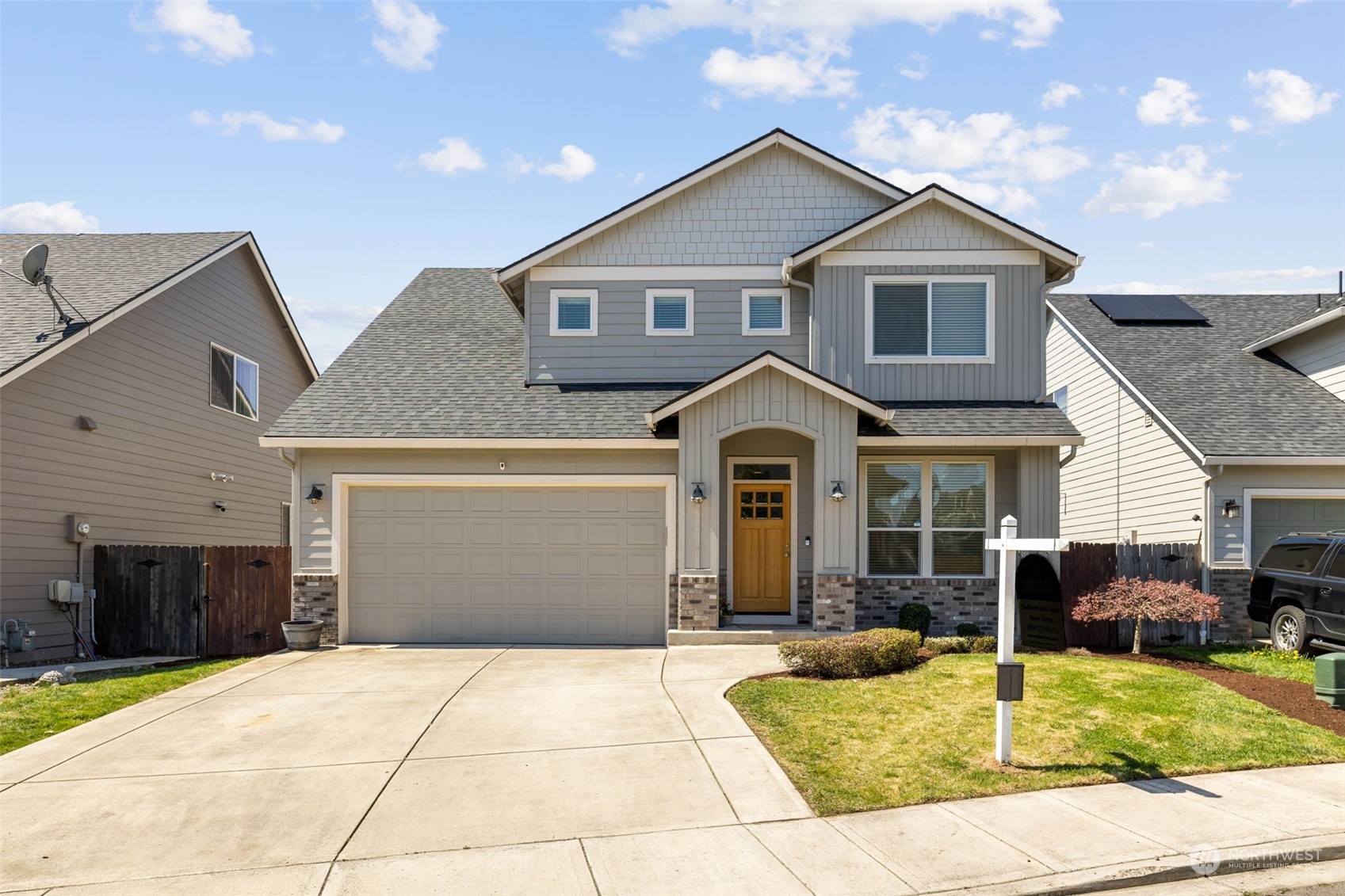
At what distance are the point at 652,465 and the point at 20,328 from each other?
9584 millimetres

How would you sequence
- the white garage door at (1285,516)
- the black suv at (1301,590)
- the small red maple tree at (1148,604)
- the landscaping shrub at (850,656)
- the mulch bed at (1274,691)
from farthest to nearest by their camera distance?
the white garage door at (1285,516) → the black suv at (1301,590) → the small red maple tree at (1148,604) → the landscaping shrub at (850,656) → the mulch bed at (1274,691)

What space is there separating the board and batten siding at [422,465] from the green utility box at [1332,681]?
847cm

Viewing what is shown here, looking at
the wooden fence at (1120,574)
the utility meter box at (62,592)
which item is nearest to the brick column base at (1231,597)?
the wooden fence at (1120,574)

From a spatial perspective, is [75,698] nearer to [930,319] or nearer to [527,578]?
[527,578]

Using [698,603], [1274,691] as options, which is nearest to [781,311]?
[698,603]

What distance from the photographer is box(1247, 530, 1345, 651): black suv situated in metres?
13.2

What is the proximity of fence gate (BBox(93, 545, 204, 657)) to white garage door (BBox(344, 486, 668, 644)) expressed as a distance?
233cm

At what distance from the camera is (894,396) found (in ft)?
52.2

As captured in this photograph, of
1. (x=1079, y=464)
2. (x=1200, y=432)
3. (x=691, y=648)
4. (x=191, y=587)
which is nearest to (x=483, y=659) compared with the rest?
(x=691, y=648)

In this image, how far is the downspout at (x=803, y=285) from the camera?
52.5ft

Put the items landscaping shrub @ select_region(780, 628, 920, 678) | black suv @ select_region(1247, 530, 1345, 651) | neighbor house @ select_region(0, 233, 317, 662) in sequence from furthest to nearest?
neighbor house @ select_region(0, 233, 317, 662)
black suv @ select_region(1247, 530, 1345, 651)
landscaping shrub @ select_region(780, 628, 920, 678)

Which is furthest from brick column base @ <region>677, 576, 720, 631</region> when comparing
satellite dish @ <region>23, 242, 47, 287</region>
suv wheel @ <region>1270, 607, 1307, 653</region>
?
satellite dish @ <region>23, 242, 47, 287</region>

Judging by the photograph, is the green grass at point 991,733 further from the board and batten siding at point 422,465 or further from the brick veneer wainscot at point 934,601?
the board and batten siding at point 422,465

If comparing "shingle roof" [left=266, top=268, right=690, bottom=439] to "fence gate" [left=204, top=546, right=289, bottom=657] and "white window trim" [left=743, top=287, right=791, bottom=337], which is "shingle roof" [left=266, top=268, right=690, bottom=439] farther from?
"fence gate" [left=204, top=546, right=289, bottom=657]
